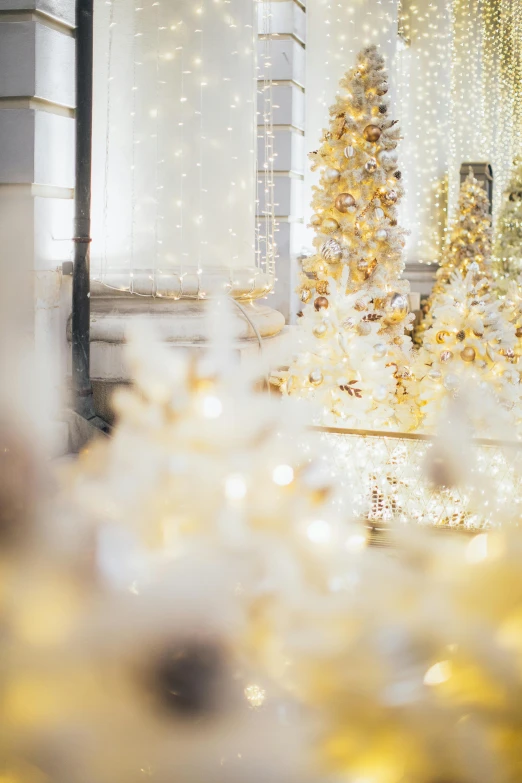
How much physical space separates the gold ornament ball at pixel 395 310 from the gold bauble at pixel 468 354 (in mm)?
803

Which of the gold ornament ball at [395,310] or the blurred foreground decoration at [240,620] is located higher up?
the gold ornament ball at [395,310]

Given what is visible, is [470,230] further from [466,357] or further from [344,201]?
[466,357]

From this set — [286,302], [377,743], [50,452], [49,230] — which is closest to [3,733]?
[377,743]

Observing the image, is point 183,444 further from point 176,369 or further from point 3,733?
point 3,733

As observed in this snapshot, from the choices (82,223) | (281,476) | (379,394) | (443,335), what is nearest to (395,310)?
(443,335)

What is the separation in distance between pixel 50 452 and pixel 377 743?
278 cm

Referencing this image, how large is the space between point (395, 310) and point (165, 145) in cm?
195

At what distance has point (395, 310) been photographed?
5.78 metres

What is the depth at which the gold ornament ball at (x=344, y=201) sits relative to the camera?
5.86 meters

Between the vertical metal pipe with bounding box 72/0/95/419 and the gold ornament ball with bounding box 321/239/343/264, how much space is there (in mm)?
1836

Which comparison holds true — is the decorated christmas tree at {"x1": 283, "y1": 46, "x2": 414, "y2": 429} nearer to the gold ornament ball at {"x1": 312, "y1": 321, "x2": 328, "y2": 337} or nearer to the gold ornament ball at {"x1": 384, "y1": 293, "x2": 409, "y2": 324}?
the gold ornament ball at {"x1": 384, "y1": 293, "x2": 409, "y2": 324}

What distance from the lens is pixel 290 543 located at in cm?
290

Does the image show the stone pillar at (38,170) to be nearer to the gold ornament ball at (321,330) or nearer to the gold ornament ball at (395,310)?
the gold ornament ball at (321,330)

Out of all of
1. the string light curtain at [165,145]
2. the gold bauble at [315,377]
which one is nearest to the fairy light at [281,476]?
the gold bauble at [315,377]
